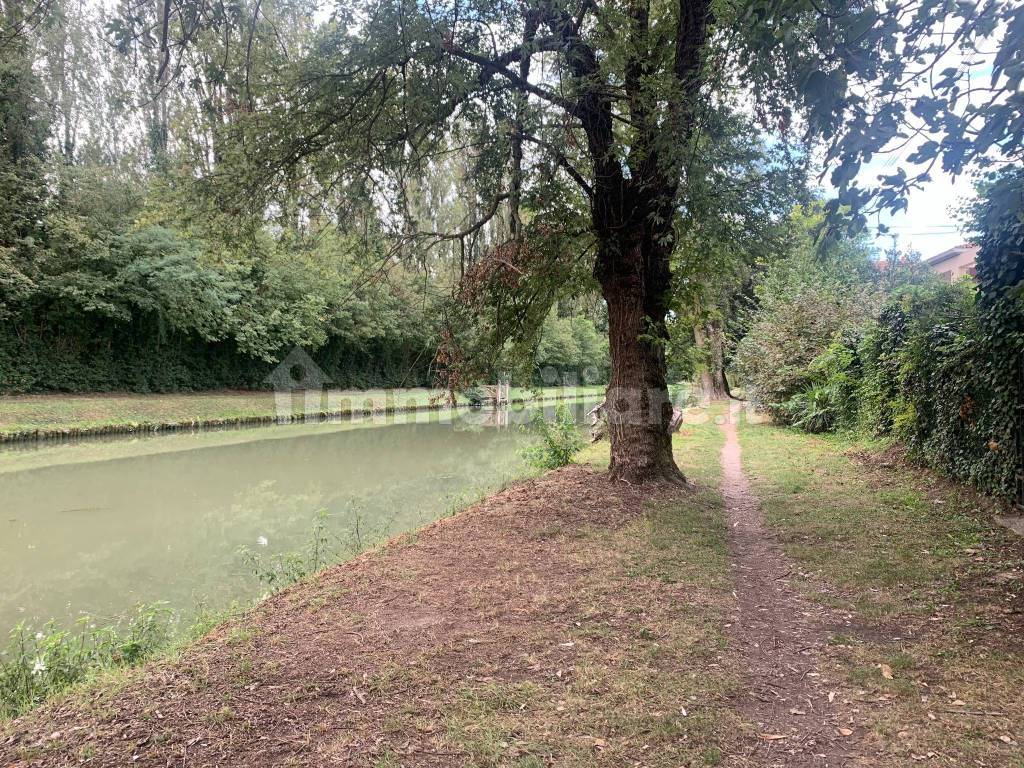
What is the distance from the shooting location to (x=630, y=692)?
2.79 meters

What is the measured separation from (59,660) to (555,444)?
25.0 feet

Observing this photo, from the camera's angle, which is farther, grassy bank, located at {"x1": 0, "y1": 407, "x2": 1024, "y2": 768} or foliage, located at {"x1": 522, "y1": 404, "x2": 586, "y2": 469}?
foliage, located at {"x1": 522, "y1": 404, "x2": 586, "y2": 469}

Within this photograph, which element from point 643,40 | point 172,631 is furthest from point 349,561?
point 643,40

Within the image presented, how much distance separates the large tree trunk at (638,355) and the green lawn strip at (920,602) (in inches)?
60.0

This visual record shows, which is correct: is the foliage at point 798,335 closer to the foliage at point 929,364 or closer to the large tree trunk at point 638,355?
the foliage at point 929,364

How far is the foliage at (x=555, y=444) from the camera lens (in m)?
10.1

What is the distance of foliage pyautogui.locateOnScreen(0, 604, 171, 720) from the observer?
11.5 ft

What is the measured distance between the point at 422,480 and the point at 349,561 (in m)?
5.67

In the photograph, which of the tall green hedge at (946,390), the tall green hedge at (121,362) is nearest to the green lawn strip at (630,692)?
the tall green hedge at (946,390)

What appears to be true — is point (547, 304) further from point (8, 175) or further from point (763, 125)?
point (8, 175)

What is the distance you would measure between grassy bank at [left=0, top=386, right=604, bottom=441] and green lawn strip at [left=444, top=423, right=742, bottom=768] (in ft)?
19.9

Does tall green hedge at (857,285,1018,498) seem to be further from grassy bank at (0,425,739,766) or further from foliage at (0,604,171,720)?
foliage at (0,604,171,720)
